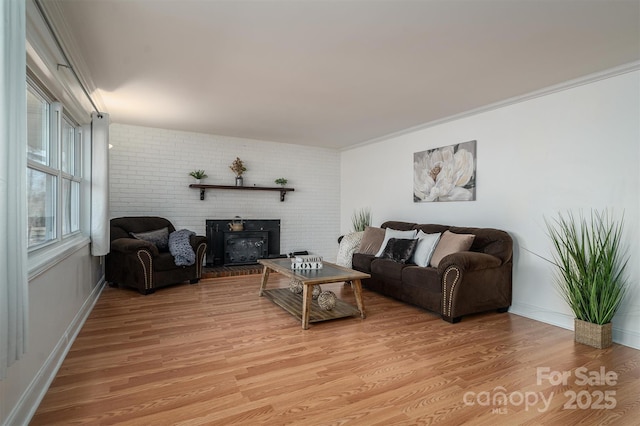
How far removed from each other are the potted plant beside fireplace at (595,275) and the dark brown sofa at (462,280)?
0.55 metres

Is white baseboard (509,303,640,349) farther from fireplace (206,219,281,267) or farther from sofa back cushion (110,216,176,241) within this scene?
sofa back cushion (110,216,176,241)

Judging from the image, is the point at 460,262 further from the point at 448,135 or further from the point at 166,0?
the point at 166,0

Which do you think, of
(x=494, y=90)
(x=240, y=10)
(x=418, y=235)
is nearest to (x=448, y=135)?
(x=494, y=90)

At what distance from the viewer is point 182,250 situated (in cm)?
461

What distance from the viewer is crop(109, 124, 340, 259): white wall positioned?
537cm

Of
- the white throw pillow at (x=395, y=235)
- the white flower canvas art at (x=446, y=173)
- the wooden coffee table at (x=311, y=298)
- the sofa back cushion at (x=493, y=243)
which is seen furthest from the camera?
the white throw pillow at (x=395, y=235)

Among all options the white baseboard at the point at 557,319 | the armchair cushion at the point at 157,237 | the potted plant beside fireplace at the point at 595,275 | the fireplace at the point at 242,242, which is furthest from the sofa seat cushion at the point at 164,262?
the potted plant beside fireplace at the point at 595,275

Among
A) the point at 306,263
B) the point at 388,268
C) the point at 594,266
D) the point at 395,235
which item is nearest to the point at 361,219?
the point at 395,235

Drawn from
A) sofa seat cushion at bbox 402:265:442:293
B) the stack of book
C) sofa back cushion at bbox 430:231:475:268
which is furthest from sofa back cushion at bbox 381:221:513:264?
the stack of book

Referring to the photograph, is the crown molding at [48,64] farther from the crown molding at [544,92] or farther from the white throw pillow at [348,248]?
the crown molding at [544,92]

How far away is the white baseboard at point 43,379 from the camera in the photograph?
1683 mm

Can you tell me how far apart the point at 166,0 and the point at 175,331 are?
258 centimetres

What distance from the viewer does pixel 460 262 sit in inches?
131

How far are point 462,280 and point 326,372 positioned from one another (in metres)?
1.76
